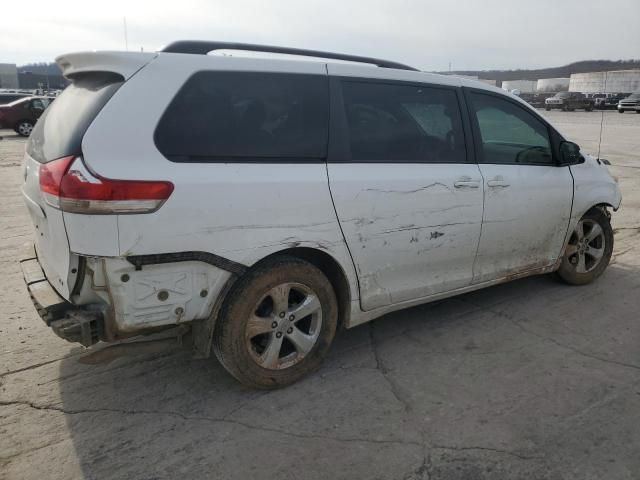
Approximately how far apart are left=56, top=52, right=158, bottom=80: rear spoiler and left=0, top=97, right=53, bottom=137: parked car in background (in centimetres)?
2236

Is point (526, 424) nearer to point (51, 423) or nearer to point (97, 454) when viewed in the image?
point (97, 454)

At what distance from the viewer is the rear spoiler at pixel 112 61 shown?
2.76 m

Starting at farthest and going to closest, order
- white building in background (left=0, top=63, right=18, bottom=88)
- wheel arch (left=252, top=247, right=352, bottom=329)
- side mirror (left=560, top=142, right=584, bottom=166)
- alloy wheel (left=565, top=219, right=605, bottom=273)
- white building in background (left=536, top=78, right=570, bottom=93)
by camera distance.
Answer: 1. white building in background (left=536, top=78, right=570, bottom=93)
2. white building in background (left=0, top=63, right=18, bottom=88)
3. alloy wheel (left=565, top=219, right=605, bottom=273)
4. side mirror (left=560, top=142, right=584, bottom=166)
5. wheel arch (left=252, top=247, right=352, bottom=329)

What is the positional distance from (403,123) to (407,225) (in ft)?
2.29

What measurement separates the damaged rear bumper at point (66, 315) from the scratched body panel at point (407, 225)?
57.4 inches

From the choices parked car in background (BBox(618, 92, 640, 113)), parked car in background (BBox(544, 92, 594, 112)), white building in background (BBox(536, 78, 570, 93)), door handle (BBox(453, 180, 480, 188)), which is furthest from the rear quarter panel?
white building in background (BBox(536, 78, 570, 93))

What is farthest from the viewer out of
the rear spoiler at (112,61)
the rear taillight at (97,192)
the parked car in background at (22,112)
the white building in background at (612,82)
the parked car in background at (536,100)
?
the white building in background at (612,82)

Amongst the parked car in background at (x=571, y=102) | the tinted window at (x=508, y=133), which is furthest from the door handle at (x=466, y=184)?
the parked car in background at (x=571, y=102)

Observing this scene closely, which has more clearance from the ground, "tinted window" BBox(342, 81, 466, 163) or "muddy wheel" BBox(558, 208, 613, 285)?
"tinted window" BBox(342, 81, 466, 163)

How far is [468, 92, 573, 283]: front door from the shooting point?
13.3 feet

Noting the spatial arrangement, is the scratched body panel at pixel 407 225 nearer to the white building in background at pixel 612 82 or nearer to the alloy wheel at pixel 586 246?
the alloy wheel at pixel 586 246

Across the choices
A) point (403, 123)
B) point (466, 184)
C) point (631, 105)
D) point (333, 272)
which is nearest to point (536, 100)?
point (631, 105)

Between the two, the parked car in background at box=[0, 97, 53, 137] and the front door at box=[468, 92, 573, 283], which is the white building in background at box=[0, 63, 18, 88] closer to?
the parked car in background at box=[0, 97, 53, 137]

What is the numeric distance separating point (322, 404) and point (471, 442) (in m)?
0.85
